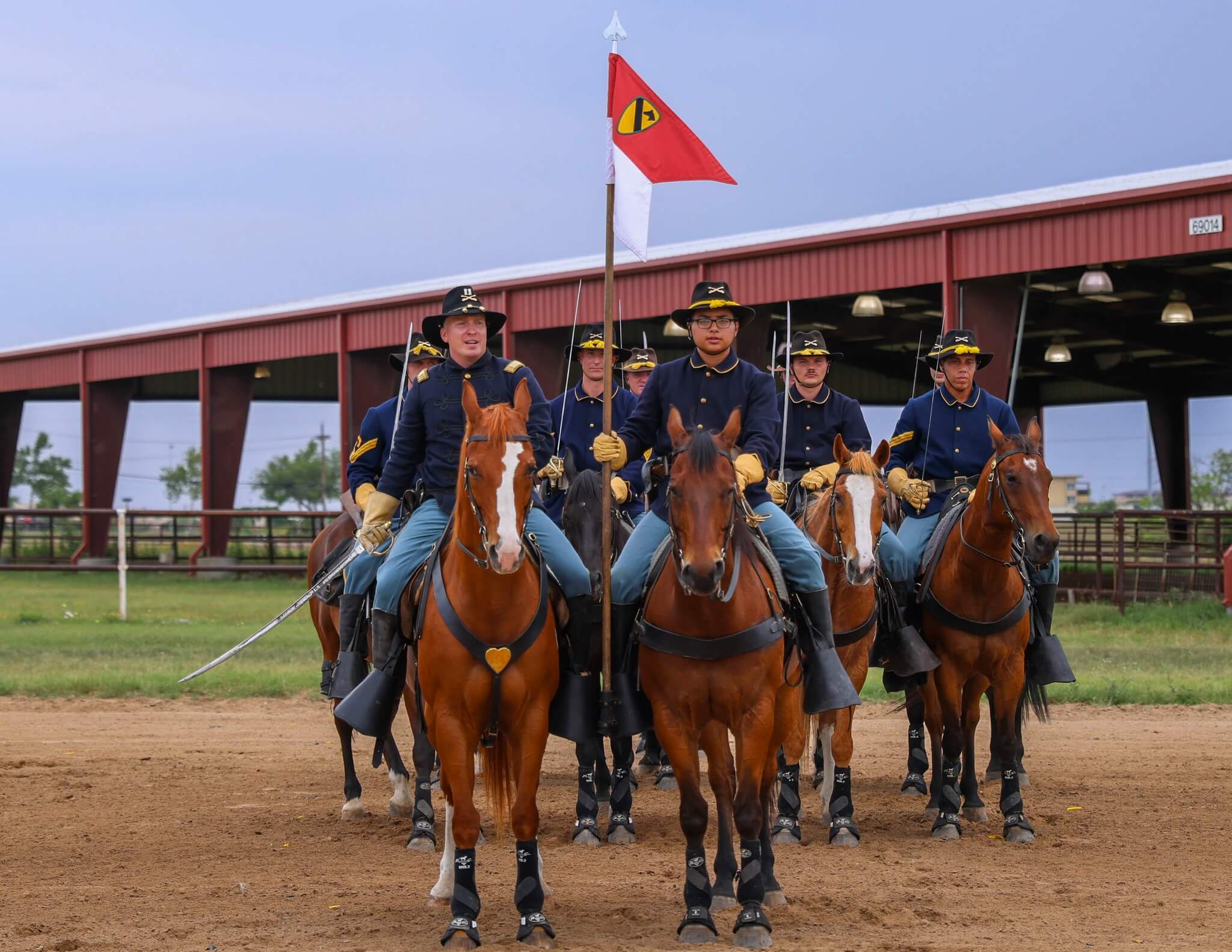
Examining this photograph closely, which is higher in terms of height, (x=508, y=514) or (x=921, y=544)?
(x=508, y=514)

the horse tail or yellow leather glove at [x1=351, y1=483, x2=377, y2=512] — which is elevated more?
yellow leather glove at [x1=351, y1=483, x2=377, y2=512]

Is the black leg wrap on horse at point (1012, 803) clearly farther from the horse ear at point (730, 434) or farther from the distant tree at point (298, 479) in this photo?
the distant tree at point (298, 479)

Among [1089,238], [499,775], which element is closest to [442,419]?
[499,775]

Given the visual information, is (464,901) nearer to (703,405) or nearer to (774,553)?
(774,553)

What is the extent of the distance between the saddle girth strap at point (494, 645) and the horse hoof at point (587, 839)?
6.64 feet

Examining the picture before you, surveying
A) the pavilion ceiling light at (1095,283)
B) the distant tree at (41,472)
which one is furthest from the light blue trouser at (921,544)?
the distant tree at (41,472)

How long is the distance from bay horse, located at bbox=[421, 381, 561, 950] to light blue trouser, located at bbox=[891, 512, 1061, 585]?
142 inches

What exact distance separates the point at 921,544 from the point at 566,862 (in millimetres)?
3382

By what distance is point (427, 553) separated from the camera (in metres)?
6.71

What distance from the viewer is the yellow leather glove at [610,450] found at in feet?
21.6

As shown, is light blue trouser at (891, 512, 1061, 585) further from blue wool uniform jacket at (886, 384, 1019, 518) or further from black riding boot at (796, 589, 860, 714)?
black riding boot at (796, 589, 860, 714)

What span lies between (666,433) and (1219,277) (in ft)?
60.5

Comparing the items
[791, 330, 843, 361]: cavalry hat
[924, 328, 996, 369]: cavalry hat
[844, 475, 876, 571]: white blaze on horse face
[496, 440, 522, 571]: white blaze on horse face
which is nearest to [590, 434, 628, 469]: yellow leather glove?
[496, 440, 522, 571]: white blaze on horse face

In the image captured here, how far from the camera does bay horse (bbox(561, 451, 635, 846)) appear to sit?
7943mm
